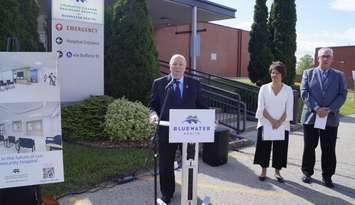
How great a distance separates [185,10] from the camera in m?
15.4

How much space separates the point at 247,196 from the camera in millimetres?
5590

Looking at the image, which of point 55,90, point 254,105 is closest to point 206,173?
point 55,90

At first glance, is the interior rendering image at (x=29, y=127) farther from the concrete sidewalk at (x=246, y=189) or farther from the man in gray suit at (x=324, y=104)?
the man in gray suit at (x=324, y=104)

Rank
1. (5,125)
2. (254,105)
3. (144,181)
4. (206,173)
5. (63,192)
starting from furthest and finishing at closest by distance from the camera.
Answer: (254,105) → (206,173) → (144,181) → (63,192) → (5,125)

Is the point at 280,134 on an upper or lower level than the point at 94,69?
lower

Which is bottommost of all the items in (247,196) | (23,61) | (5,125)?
(247,196)

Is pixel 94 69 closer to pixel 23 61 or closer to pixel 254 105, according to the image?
pixel 23 61

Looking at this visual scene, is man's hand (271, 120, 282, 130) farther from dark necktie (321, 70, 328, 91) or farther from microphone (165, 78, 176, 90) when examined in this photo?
microphone (165, 78, 176, 90)

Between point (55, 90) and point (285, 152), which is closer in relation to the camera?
point (55, 90)

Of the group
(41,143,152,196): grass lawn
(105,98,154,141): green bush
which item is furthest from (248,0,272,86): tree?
(41,143,152,196): grass lawn

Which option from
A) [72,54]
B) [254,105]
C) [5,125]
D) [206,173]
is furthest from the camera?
[254,105]

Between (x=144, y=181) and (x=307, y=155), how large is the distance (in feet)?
7.77

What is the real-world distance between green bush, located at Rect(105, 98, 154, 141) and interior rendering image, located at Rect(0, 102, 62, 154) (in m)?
3.30

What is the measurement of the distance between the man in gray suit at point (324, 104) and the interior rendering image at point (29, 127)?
3525 millimetres
